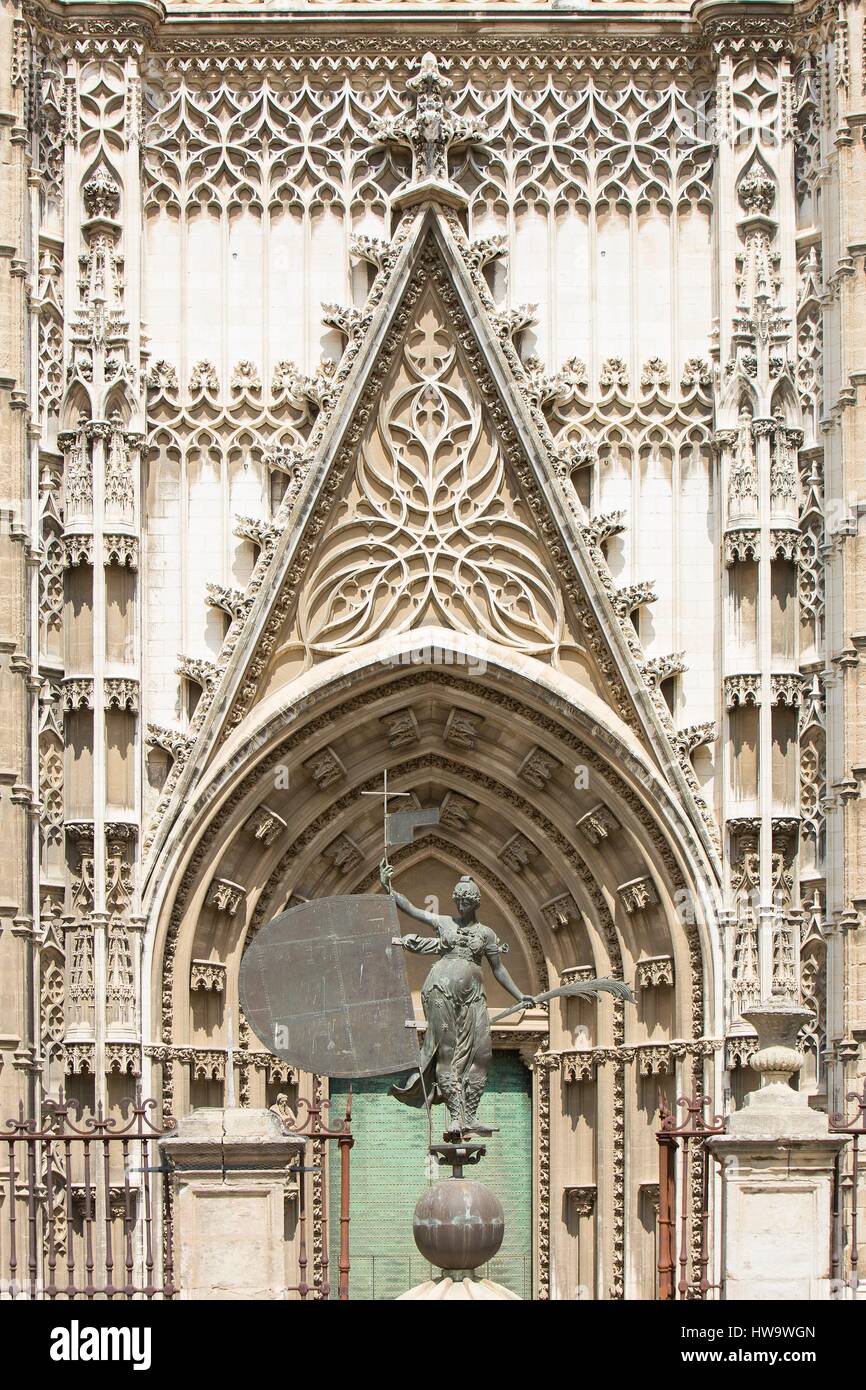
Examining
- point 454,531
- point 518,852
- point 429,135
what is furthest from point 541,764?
point 429,135

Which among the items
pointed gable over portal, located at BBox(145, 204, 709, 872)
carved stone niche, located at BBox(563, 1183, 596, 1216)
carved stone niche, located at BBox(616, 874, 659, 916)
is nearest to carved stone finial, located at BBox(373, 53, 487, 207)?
pointed gable over portal, located at BBox(145, 204, 709, 872)

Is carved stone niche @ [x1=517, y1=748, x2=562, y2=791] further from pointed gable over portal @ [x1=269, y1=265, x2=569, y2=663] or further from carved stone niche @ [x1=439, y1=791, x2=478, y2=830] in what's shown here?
pointed gable over portal @ [x1=269, y1=265, x2=569, y2=663]

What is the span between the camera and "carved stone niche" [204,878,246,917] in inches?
872

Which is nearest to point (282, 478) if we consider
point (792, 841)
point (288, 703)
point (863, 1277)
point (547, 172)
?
point (288, 703)

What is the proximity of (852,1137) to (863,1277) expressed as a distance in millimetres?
4376

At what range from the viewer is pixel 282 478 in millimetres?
22797

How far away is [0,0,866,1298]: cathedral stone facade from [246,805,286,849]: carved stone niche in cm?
4

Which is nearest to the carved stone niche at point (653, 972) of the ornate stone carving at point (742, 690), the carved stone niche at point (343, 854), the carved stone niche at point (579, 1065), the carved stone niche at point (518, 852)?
the carved stone niche at point (579, 1065)

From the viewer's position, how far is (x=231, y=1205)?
15.2 m

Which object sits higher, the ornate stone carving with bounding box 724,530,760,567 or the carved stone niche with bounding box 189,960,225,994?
the ornate stone carving with bounding box 724,530,760,567

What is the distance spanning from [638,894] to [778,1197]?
7.16 metres

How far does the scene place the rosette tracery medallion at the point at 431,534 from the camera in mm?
22531

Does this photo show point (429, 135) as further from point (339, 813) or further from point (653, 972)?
point (653, 972)

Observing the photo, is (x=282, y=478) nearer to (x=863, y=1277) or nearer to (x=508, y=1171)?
(x=508, y=1171)
